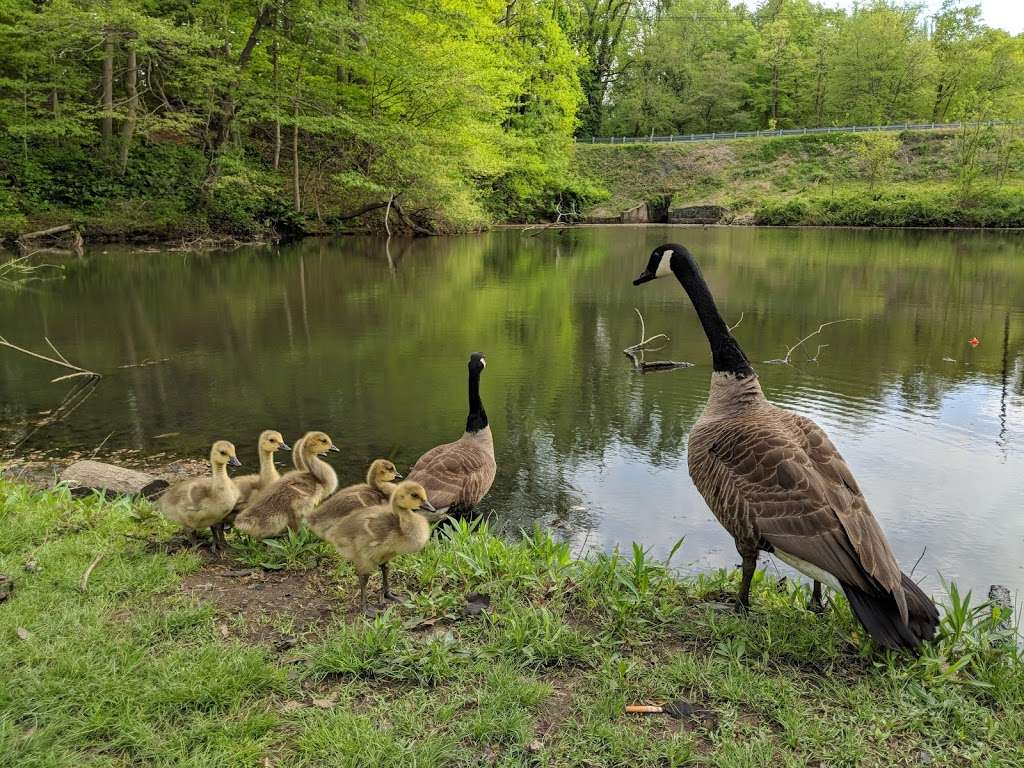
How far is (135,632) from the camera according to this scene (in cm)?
411

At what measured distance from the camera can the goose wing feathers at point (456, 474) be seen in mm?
6664

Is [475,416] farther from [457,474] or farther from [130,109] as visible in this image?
[130,109]

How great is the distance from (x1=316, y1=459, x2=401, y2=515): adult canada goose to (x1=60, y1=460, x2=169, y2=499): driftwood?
3008 millimetres

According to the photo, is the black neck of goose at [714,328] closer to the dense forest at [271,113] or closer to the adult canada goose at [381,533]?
the adult canada goose at [381,533]

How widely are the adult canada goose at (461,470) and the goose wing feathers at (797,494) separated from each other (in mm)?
2550

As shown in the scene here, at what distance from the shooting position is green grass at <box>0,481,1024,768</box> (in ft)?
10.7

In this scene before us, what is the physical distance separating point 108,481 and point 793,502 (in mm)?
6975

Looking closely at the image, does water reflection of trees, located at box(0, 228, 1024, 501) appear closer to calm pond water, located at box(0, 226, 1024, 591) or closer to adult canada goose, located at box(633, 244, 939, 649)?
calm pond water, located at box(0, 226, 1024, 591)

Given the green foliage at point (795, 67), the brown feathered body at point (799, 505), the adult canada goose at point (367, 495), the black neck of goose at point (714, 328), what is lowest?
the adult canada goose at point (367, 495)

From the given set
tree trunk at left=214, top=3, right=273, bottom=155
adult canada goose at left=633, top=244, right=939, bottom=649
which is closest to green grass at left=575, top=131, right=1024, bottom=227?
tree trunk at left=214, top=3, right=273, bottom=155

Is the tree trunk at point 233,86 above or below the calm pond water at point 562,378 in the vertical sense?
above

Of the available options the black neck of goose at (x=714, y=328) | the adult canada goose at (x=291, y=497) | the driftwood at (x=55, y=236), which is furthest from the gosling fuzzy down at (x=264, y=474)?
the driftwood at (x=55, y=236)

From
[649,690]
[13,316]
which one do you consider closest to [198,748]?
[649,690]

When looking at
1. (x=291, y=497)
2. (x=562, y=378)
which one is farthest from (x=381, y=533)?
(x=562, y=378)
